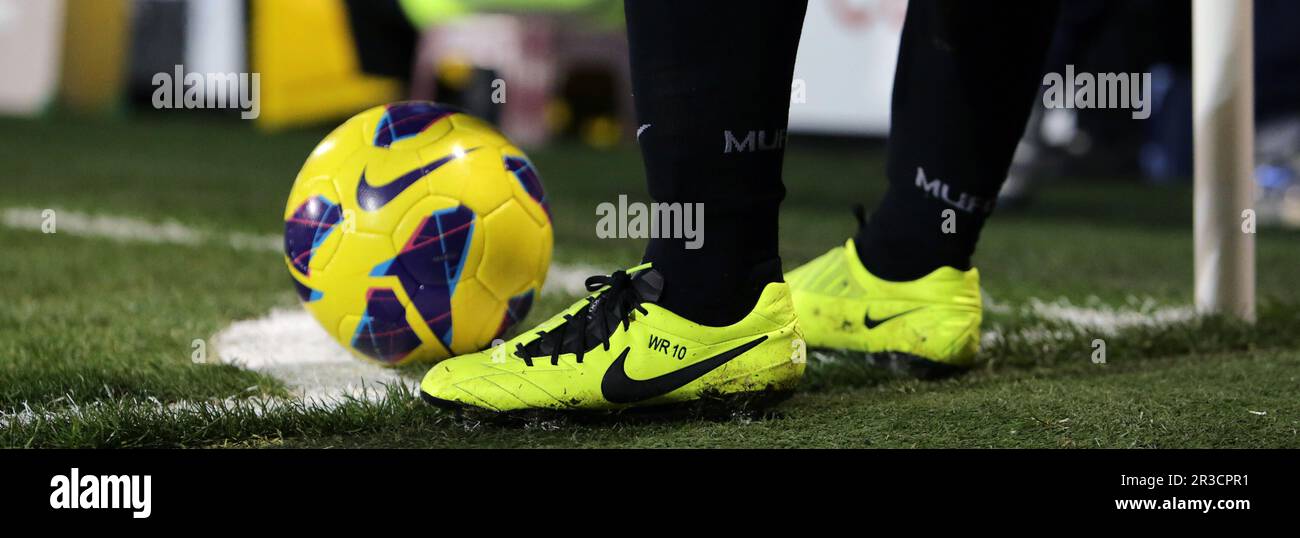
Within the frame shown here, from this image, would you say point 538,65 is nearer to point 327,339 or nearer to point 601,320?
point 327,339

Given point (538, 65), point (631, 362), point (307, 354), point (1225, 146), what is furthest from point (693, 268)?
point (538, 65)

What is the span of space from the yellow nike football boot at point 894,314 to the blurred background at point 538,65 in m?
2.52

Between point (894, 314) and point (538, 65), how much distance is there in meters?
5.33

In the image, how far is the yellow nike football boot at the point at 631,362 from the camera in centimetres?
133

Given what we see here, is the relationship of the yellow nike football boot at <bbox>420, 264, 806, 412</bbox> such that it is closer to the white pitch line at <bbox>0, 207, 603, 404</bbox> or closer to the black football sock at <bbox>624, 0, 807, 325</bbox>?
the black football sock at <bbox>624, 0, 807, 325</bbox>

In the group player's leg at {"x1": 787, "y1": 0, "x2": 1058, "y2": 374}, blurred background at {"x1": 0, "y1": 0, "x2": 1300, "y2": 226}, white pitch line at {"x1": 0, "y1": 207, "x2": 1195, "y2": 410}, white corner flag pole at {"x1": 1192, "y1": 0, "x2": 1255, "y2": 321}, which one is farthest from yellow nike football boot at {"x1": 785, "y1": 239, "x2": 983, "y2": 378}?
blurred background at {"x1": 0, "y1": 0, "x2": 1300, "y2": 226}

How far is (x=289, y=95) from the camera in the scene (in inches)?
306

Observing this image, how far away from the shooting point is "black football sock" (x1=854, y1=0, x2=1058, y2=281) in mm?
1588

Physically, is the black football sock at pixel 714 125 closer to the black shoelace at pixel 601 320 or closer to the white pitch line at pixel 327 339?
the black shoelace at pixel 601 320

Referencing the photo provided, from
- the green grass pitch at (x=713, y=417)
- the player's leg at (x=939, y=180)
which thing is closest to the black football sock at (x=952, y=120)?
the player's leg at (x=939, y=180)

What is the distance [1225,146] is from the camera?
1868 millimetres

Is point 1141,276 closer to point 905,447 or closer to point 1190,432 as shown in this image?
point 1190,432
